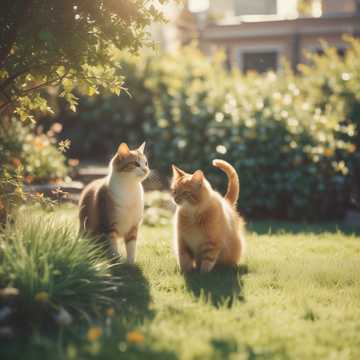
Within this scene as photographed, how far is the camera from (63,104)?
45.2 ft

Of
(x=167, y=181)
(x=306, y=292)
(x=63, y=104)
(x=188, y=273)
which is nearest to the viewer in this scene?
(x=306, y=292)

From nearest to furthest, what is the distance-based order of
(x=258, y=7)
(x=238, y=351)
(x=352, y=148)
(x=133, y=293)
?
(x=238, y=351) → (x=133, y=293) → (x=352, y=148) → (x=258, y=7)

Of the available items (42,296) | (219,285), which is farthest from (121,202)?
(42,296)

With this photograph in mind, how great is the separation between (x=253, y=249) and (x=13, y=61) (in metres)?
3.29

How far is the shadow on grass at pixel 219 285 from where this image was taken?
4059 millimetres

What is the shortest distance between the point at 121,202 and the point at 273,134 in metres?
4.19

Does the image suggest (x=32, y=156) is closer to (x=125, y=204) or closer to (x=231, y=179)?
(x=125, y=204)

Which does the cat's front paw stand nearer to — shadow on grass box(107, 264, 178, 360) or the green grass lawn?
the green grass lawn

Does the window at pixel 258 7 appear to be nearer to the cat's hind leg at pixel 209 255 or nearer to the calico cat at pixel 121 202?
the calico cat at pixel 121 202

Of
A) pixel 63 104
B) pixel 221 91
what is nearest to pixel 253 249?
pixel 221 91

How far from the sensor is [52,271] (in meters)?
3.65

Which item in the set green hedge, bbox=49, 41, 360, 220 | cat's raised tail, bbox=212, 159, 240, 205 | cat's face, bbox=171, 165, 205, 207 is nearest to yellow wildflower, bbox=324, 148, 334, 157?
green hedge, bbox=49, 41, 360, 220

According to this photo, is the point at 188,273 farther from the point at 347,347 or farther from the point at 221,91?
the point at 221,91

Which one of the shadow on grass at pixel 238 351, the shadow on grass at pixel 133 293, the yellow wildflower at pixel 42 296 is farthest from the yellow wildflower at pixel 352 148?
the yellow wildflower at pixel 42 296
